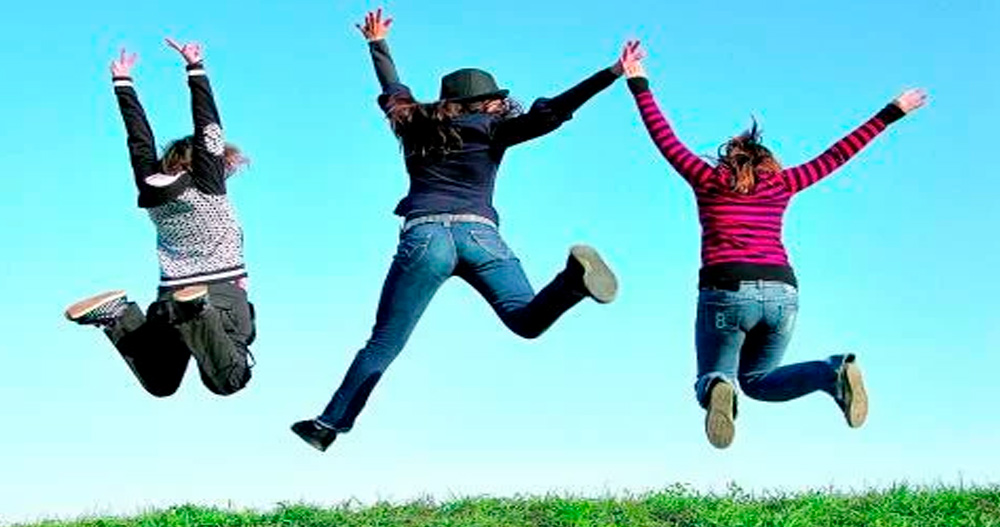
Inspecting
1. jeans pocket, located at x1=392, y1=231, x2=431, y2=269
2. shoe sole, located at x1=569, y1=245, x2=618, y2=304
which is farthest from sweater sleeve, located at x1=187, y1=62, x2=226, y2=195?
shoe sole, located at x1=569, y1=245, x2=618, y2=304

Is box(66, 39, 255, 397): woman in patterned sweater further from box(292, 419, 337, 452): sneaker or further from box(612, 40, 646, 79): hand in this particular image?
box(612, 40, 646, 79): hand

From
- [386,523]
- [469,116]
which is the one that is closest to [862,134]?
[469,116]

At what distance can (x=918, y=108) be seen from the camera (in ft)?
37.1

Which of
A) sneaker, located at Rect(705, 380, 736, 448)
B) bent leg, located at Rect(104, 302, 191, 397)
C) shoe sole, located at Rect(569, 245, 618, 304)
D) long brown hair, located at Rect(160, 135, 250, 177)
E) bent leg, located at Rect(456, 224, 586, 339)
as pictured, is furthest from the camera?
bent leg, located at Rect(104, 302, 191, 397)

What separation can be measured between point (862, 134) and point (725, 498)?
5.43 m

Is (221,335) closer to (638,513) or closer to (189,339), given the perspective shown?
(189,339)

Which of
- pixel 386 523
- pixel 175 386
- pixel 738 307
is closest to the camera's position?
pixel 738 307

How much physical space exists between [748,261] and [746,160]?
2.54 feet

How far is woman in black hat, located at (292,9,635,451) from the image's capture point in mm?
10547

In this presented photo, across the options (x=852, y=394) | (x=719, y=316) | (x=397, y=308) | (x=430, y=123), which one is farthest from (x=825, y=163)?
(x=397, y=308)

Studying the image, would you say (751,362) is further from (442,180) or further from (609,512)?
(609,512)

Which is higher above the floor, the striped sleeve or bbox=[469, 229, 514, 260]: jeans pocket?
the striped sleeve

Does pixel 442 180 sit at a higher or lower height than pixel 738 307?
higher

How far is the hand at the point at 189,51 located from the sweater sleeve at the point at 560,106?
240 cm
